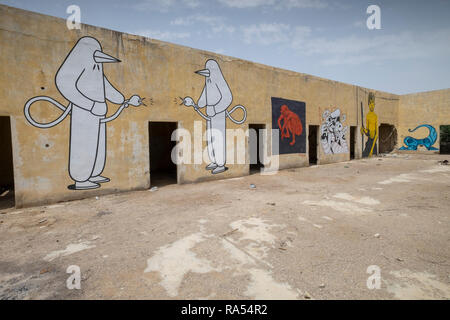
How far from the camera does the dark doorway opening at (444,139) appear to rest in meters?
16.1

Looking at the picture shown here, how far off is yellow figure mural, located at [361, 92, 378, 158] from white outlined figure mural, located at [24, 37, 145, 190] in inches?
581

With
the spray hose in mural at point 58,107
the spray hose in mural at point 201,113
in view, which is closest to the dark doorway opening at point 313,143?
the spray hose in mural at point 201,113

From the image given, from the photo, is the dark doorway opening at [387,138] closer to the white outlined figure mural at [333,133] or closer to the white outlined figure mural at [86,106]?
the white outlined figure mural at [333,133]

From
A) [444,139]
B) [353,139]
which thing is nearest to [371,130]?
[353,139]

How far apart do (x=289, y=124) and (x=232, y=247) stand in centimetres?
839

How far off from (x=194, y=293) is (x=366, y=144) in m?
16.5

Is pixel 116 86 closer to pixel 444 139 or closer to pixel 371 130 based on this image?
pixel 371 130

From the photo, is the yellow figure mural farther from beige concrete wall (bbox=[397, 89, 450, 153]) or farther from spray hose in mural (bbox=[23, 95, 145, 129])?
spray hose in mural (bbox=[23, 95, 145, 129])

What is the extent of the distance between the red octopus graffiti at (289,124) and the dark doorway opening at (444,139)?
40.8 feet

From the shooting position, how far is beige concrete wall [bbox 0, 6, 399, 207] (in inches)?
201

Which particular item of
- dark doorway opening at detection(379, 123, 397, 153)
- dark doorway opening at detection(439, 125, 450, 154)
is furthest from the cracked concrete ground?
dark doorway opening at detection(379, 123, 397, 153)

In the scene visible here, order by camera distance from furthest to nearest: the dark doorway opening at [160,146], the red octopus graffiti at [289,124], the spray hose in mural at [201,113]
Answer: the dark doorway opening at [160,146] < the red octopus graffiti at [289,124] < the spray hose in mural at [201,113]

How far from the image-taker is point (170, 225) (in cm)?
402
